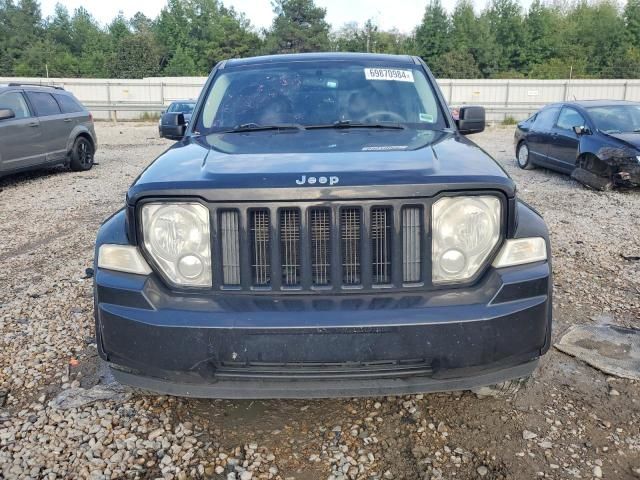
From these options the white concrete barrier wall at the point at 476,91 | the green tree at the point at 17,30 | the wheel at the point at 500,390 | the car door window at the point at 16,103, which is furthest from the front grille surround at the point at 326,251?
the green tree at the point at 17,30

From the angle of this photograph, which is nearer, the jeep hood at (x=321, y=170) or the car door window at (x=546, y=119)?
the jeep hood at (x=321, y=170)

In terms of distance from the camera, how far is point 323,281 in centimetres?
239

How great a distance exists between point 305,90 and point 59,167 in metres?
10.5

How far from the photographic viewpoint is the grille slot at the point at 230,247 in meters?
2.36

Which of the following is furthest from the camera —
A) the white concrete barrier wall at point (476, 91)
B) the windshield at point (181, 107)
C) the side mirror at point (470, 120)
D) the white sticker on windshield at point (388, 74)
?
the white concrete barrier wall at point (476, 91)

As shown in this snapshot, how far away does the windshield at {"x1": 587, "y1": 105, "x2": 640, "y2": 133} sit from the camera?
9844 millimetres

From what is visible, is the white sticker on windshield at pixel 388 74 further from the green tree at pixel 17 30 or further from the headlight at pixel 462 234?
the green tree at pixel 17 30

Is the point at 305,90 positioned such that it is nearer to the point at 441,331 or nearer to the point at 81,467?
the point at 441,331

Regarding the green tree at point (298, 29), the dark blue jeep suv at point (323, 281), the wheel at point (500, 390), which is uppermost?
the green tree at point (298, 29)

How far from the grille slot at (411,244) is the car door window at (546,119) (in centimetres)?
1013

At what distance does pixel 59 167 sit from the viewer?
12633 millimetres

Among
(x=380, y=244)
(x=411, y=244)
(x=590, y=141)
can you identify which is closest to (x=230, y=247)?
(x=380, y=244)

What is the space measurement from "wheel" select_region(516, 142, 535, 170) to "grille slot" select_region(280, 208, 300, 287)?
1100 centimetres

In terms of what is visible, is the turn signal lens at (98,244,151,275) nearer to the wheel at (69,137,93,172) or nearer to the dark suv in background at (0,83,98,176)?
the dark suv in background at (0,83,98,176)
